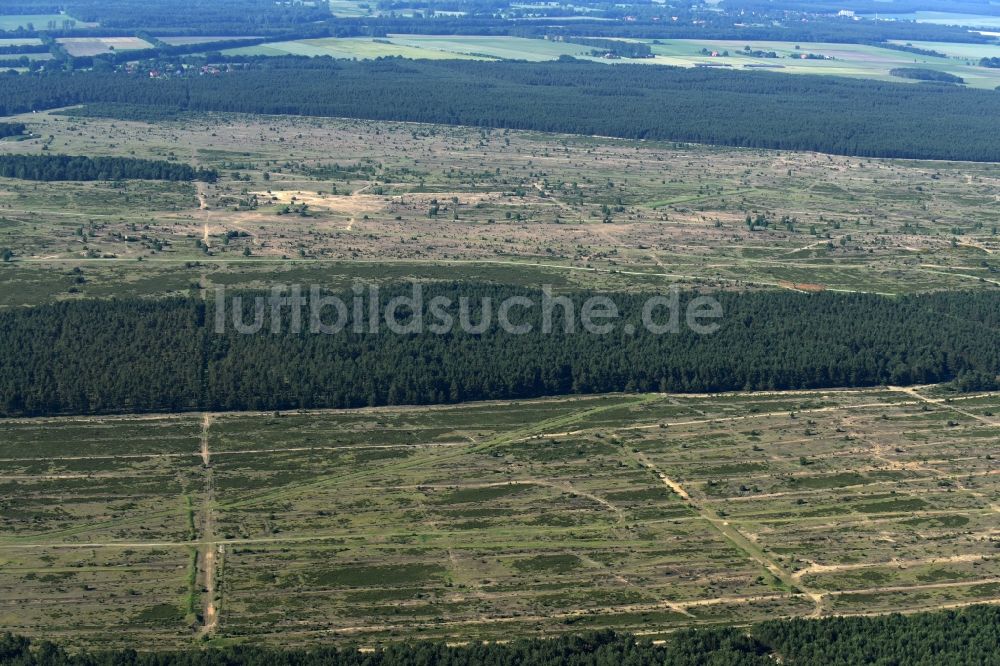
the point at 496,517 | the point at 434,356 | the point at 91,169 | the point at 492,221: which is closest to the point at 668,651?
the point at 496,517

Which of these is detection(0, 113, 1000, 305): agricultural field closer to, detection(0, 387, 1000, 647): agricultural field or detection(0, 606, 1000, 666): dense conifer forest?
detection(0, 387, 1000, 647): agricultural field

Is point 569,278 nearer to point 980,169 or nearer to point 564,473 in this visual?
point 564,473

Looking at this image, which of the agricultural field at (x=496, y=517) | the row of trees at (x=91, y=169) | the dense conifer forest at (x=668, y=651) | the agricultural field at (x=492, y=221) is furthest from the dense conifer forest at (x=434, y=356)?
the row of trees at (x=91, y=169)

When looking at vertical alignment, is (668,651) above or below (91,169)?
below

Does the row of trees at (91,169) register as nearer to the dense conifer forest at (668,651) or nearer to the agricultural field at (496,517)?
the agricultural field at (496,517)

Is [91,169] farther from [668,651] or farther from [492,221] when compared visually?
[668,651]

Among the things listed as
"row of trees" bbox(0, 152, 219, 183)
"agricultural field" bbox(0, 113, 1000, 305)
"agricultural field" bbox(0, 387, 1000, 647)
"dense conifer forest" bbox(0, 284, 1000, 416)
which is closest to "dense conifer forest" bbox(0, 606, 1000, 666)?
"agricultural field" bbox(0, 387, 1000, 647)
